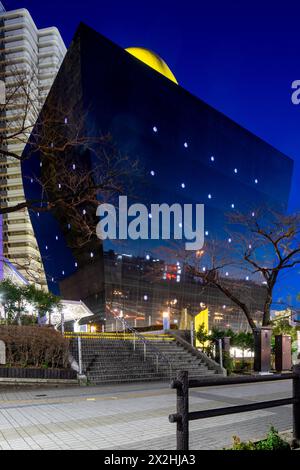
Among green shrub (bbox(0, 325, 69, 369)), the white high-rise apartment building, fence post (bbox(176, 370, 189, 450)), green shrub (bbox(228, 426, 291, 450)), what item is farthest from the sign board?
the white high-rise apartment building

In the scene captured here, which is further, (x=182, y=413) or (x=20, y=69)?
(x=20, y=69)

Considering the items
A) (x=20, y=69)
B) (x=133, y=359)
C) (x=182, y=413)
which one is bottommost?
(x=133, y=359)

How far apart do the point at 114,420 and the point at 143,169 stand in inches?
1942

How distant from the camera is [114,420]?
9.41m

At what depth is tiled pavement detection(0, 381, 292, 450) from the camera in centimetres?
742

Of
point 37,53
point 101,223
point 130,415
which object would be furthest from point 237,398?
Answer: point 37,53

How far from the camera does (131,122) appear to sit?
187 ft

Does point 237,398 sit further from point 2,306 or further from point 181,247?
point 181,247

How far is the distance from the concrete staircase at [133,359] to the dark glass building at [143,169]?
72.4 ft

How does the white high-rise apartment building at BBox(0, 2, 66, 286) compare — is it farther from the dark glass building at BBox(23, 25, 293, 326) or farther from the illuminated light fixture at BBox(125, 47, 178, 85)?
the dark glass building at BBox(23, 25, 293, 326)

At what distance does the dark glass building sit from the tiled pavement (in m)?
31.2

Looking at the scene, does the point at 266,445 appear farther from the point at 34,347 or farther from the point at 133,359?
the point at 133,359

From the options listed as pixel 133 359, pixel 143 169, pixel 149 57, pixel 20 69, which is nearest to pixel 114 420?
pixel 133 359
